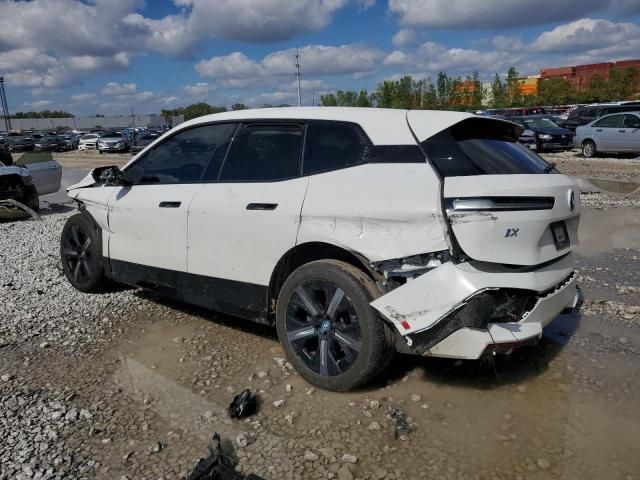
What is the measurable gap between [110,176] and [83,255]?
3.25 feet

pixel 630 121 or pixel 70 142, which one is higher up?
pixel 70 142

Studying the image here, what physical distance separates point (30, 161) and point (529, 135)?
1880cm

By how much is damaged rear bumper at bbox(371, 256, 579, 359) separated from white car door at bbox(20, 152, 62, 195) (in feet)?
34.1

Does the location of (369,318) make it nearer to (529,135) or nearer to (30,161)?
(30,161)

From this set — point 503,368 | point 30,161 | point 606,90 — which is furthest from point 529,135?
point 606,90

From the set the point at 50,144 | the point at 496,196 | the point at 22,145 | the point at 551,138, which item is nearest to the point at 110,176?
the point at 496,196

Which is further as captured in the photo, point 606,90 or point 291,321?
point 606,90

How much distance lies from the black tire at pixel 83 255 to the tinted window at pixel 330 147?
102 inches

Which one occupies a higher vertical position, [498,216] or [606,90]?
[606,90]

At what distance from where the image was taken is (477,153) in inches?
134

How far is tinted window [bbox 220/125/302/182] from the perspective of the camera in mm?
3877

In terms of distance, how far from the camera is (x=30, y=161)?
A: 455 inches

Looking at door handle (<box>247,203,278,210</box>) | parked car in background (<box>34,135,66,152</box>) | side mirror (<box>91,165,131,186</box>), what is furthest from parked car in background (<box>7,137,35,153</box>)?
door handle (<box>247,203,278,210</box>)

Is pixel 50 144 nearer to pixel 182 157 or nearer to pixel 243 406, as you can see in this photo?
pixel 182 157
